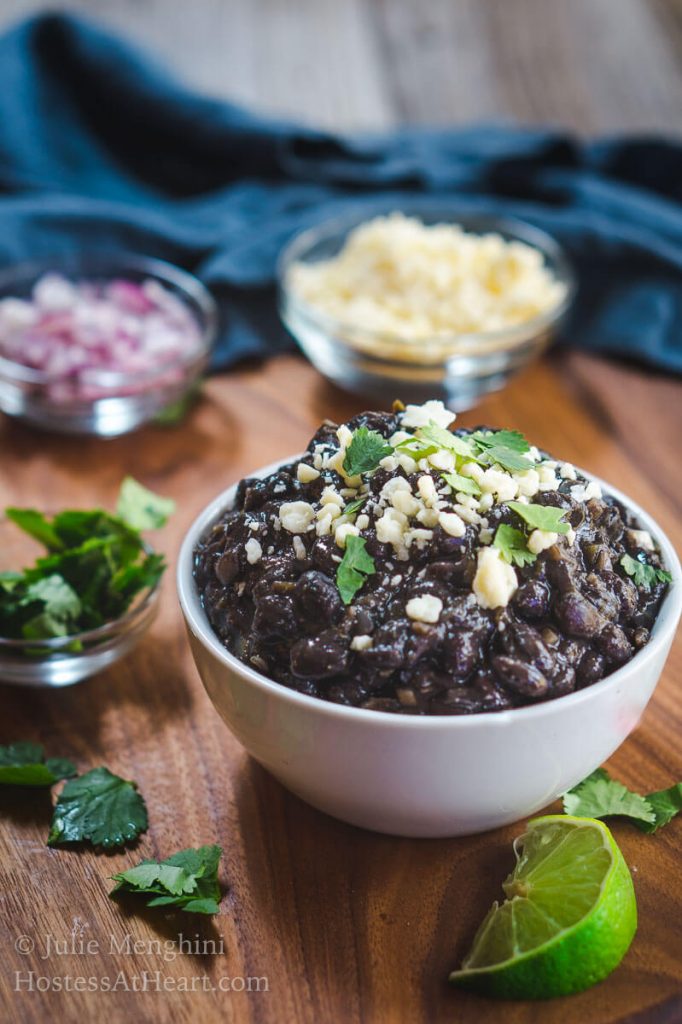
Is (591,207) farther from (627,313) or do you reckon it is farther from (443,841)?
(443,841)

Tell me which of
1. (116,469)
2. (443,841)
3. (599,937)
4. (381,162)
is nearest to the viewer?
(599,937)

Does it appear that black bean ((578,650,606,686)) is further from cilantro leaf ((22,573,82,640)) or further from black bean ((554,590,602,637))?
cilantro leaf ((22,573,82,640))

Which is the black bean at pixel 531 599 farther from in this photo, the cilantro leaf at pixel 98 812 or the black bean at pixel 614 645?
the cilantro leaf at pixel 98 812

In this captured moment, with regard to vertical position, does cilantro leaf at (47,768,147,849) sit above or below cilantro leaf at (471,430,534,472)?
below

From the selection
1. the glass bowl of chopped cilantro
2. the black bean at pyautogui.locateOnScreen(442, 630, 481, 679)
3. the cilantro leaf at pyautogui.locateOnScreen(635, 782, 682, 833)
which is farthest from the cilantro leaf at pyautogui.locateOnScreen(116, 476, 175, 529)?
the cilantro leaf at pyautogui.locateOnScreen(635, 782, 682, 833)

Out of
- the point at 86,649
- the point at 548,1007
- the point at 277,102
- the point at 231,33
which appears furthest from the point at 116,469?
the point at 231,33

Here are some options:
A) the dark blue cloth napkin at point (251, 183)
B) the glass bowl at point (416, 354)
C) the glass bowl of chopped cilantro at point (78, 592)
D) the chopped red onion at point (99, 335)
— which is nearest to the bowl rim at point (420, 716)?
the glass bowl of chopped cilantro at point (78, 592)

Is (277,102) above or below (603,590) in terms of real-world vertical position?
below
